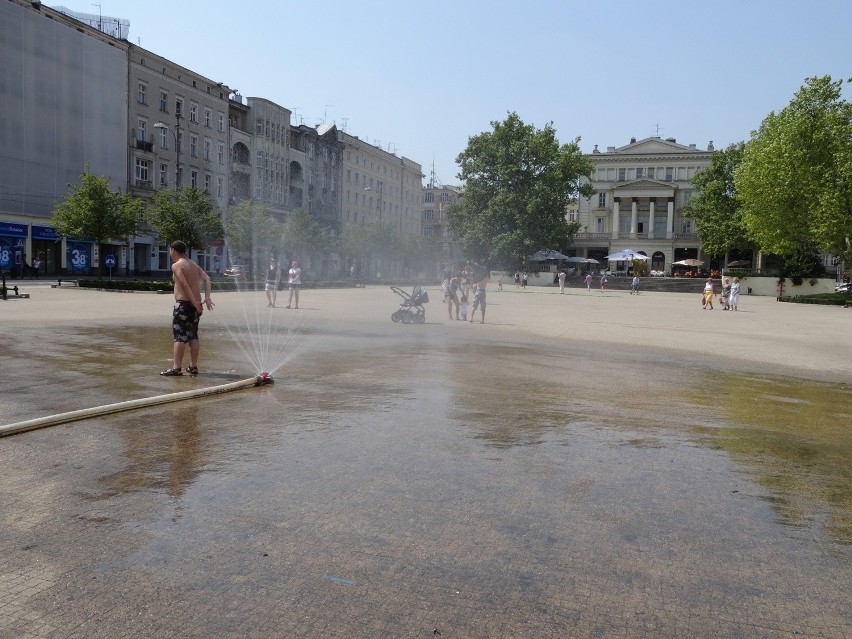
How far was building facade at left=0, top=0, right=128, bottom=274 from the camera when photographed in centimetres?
4425

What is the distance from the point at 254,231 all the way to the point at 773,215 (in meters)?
33.9

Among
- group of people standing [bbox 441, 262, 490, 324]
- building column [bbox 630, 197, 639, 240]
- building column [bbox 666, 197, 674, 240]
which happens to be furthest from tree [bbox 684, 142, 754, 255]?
group of people standing [bbox 441, 262, 490, 324]

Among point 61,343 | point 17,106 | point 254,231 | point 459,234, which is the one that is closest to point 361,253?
point 459,234

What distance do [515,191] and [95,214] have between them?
146 ft

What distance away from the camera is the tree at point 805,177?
4394cm

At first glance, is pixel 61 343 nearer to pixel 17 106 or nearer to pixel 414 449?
pixel 414 449

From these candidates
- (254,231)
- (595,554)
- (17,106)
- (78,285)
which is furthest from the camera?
(254,231)

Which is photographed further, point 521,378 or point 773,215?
point 773,215

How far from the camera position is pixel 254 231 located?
5203 centimetres

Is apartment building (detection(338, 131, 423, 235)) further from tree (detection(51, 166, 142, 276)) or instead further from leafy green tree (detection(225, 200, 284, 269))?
tree (detection(51, 166, 142, 276))

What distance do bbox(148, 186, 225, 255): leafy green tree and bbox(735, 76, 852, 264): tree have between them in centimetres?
3325

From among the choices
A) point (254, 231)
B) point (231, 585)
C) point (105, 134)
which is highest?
point (105, 134)

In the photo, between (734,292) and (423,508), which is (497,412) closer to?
(423,508)

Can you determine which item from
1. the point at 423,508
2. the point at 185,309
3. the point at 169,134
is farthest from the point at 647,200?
the point at 423,508
